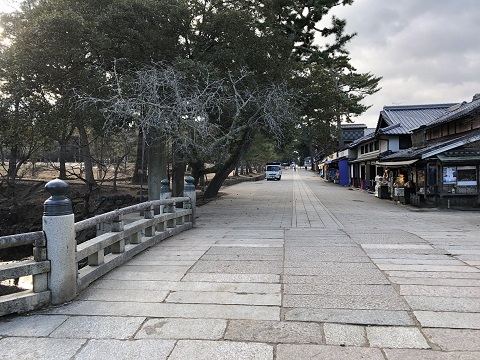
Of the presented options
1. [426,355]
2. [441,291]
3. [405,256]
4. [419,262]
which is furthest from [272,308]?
[405,256]

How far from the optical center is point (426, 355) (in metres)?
3.05

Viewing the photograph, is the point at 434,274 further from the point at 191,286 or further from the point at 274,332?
the point at 191,286

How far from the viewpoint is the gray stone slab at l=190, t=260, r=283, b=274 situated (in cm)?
566

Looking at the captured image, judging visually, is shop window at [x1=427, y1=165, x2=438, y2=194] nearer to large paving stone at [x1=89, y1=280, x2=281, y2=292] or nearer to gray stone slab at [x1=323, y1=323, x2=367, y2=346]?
large paving stone at [x1=89, y1=280, x2=281, y2=292]

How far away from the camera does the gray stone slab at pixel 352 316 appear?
146 inches

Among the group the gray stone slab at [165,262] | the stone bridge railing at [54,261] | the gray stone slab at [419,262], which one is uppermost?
the stone bridge railing at [54,261]

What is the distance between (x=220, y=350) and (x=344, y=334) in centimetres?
116

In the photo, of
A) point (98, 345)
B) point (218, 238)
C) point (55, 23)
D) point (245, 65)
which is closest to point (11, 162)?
point (55, 23)

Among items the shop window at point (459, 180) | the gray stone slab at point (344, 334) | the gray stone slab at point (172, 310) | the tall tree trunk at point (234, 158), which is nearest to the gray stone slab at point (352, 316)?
the gray stone slab at point (344, 334)

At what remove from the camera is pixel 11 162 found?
68.3 ft

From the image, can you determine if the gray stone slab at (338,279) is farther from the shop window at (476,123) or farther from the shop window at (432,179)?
the shop window at (476,123)

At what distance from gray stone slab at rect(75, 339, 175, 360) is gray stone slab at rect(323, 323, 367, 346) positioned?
1.42 metres

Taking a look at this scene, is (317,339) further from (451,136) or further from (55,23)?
(451,136)

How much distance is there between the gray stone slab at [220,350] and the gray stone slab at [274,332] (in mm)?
115
